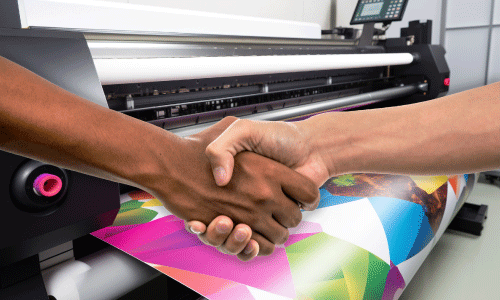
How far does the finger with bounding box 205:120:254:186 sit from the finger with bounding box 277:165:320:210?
0.12 metres

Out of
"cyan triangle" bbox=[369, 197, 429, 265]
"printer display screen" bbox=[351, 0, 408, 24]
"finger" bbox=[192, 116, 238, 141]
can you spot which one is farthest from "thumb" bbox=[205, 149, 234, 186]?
"printer display screen" bbox=[351, 0, 408, 24]

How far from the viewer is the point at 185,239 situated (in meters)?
0.87

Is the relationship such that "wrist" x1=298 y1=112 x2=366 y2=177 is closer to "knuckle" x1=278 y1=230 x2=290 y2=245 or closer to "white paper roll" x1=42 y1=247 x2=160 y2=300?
"knuckle" x1=278 y1=230 x2=290 y2=245

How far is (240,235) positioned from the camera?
32.2 inches

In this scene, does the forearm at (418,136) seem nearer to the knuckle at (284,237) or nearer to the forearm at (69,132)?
the knuckle at (284,237)

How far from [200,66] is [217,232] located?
43cm

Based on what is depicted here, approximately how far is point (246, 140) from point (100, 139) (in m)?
0.34

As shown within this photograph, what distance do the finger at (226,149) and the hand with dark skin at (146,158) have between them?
0.03 metres

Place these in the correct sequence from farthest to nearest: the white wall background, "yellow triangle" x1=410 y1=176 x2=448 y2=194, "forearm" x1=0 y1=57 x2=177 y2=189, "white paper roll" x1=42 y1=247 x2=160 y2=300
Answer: the white wall background, "yellow triangle" x1=410 y1=176 x2=448 y2=194, "white paper roll" x1=42 y1=247 x2=160 y2=300, "forearm" x1=0 y1=57 x2=177 y2=189

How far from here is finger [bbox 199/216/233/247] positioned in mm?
807

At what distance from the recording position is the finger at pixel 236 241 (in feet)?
2.64

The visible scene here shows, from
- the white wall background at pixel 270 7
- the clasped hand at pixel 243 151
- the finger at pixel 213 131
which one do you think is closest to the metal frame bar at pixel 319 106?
the finger at pixel 213 131

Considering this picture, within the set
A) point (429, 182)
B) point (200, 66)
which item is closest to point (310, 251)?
point (200, 66)

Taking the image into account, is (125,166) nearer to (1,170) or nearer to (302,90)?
(1,170)
